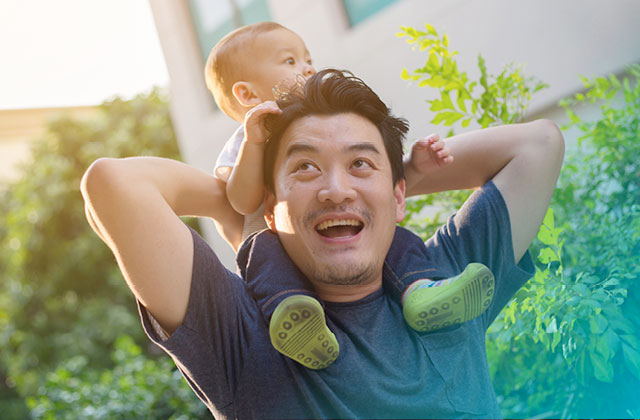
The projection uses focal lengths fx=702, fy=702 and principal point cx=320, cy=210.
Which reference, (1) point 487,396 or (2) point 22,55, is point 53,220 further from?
(1) point 487,396

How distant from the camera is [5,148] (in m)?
9.91

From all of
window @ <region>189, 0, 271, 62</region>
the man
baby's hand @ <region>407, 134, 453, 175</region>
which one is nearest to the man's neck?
the man

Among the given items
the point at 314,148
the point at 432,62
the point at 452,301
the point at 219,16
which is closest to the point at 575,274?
the point at 432,62

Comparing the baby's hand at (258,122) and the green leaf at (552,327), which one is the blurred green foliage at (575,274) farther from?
the baby's hand at (258,122)

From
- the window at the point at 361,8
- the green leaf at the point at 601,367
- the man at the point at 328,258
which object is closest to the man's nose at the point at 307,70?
the man at the point at 328,258

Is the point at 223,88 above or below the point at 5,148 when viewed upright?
above

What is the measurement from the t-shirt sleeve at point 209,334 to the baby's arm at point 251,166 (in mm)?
224

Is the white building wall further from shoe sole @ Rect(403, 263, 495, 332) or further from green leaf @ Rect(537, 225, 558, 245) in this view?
shoe sole @ Rect(403, 263, 495, 332)

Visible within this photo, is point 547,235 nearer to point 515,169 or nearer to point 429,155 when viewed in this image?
point 515,169

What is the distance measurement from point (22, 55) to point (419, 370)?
3642 mm

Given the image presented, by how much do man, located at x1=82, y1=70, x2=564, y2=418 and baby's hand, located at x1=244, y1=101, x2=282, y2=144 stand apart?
23mm

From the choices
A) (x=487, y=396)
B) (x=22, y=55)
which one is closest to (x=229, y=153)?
(x=487, y=396)

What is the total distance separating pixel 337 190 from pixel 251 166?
0.73ft

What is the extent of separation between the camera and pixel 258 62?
1669mm
